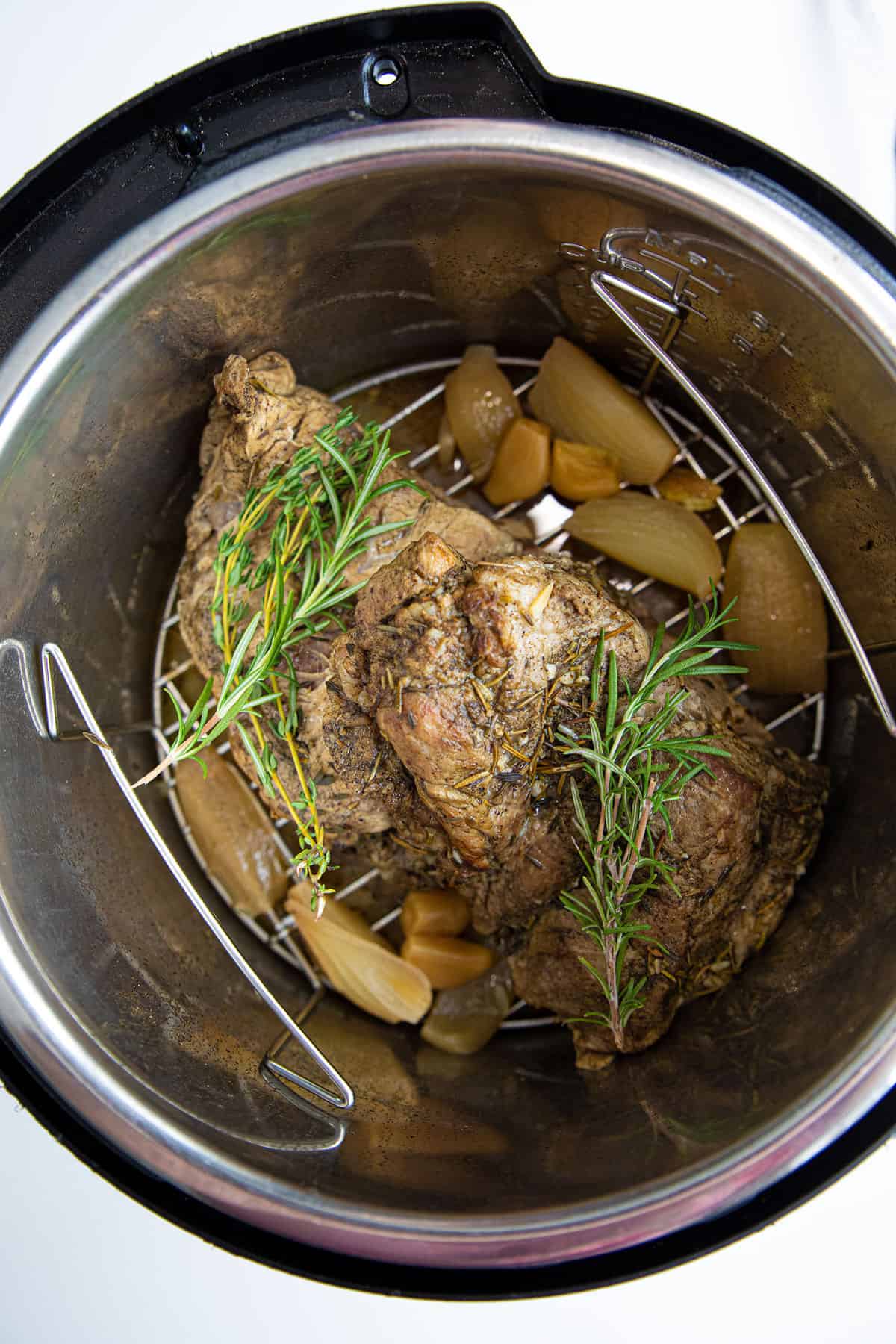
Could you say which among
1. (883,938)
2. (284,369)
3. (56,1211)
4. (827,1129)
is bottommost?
(827,1129)

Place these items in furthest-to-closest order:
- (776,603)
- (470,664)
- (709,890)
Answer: (776,603) < (709,890) < (470,664)

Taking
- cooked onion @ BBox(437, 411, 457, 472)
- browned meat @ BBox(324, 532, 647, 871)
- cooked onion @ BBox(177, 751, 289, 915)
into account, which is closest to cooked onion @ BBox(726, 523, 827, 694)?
browned meat @ BBox(324, 532, 647, 871)

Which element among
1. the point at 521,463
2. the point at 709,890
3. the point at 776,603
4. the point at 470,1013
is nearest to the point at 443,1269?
the point at 470,1013

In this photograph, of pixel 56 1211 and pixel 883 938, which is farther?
pixel 56 1211

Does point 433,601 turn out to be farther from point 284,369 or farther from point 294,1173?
point 294,1173

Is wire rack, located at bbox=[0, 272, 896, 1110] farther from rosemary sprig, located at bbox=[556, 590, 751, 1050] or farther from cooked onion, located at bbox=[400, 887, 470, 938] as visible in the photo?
rosemary sprig, located at bbox=[556, 590, 751, 1050]

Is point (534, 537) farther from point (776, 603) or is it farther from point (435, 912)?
point (435, 912)

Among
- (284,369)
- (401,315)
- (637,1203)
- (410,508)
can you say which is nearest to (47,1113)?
(637,1203)
